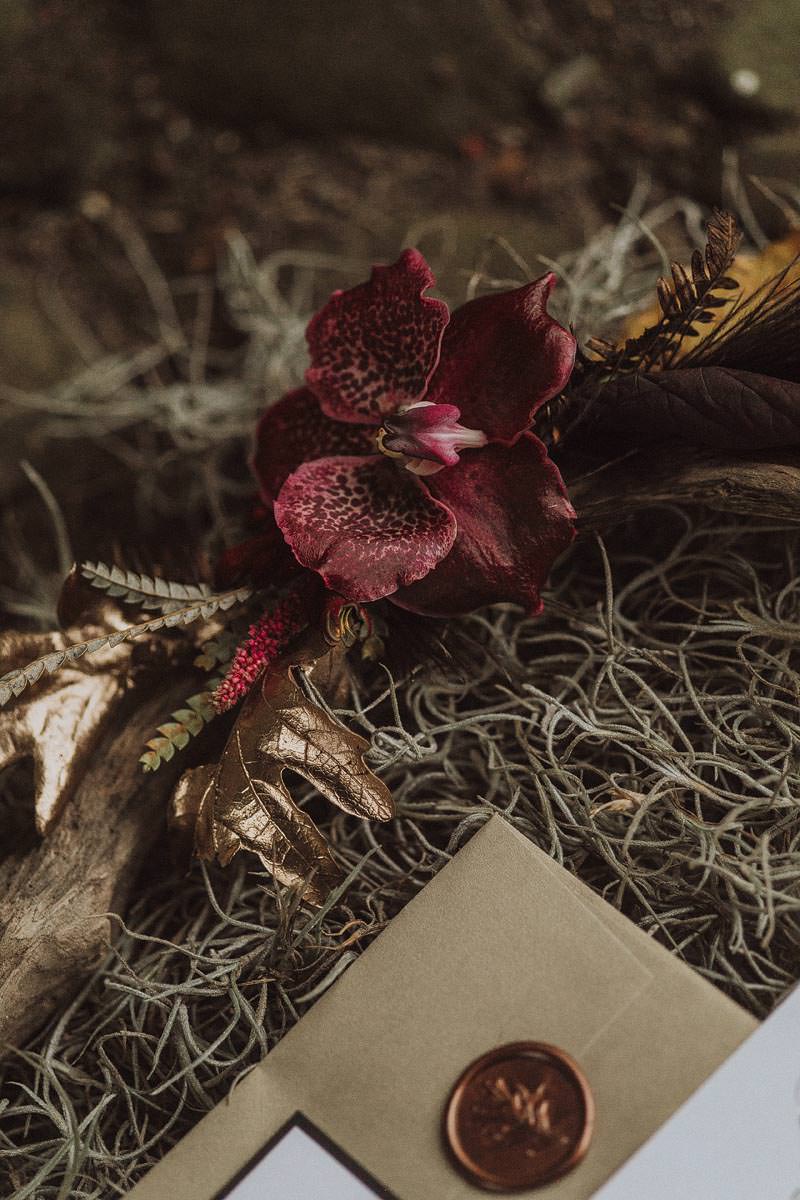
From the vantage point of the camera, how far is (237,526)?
90 cm

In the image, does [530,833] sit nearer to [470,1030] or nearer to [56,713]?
[470,1030]

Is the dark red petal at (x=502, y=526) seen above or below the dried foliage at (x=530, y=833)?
above

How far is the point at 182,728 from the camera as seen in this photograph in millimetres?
756

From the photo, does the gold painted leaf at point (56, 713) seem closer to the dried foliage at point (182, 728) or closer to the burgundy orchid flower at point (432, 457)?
the dried foliage at point (182, 728)

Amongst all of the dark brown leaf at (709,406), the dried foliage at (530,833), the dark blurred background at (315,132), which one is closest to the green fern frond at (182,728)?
the dried foliage at (530,833)

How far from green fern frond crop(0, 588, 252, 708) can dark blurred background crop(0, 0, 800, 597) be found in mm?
474

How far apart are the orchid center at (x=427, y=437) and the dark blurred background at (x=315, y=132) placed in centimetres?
48

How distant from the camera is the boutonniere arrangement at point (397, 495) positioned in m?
0.72

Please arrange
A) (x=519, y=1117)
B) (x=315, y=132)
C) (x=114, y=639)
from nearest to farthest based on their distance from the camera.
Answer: (x=519, y=1117) < (x=114, y=639) < (x=315, y=132)

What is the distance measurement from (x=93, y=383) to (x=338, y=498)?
57cm

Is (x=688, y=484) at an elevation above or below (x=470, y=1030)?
above

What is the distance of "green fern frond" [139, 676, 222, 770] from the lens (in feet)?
2.39

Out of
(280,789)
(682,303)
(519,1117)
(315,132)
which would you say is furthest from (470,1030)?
(315,132)

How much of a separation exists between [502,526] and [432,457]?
72mm
